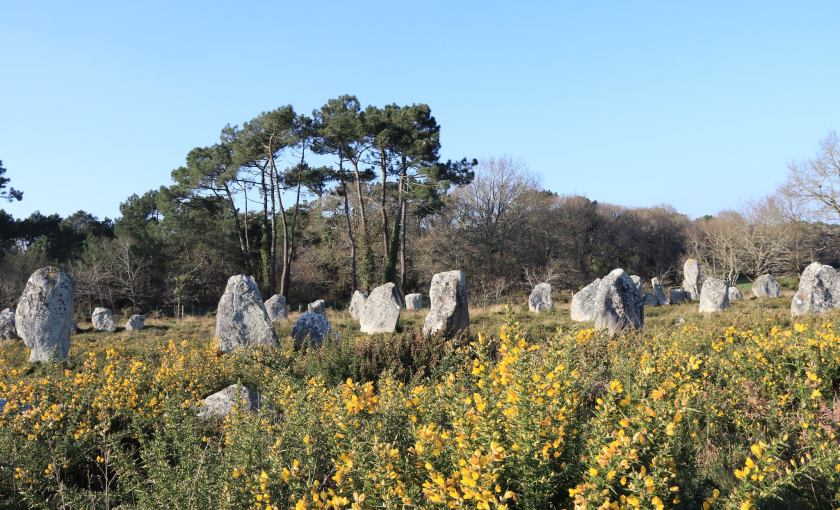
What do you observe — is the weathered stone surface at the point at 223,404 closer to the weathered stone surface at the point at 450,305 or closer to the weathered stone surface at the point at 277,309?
the weathered stone surface at the point at 450,305

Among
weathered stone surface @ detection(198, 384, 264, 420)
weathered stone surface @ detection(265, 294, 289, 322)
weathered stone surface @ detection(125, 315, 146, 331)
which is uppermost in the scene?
weathered stone surface @ detection(265, 294, 289, 322)

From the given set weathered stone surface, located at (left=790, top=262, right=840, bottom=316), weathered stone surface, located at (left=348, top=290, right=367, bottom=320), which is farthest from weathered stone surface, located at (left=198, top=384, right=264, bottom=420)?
weathered stone surface, located at (left=790, top=262, right=840, bottom=316)

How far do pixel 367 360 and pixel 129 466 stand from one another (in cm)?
419

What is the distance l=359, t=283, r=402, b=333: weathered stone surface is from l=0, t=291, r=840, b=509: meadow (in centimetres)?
789

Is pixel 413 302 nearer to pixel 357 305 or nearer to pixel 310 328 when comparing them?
pixel 357 305

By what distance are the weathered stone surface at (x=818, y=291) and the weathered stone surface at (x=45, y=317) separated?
20.1 metres

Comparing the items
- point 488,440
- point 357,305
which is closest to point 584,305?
point 357,305

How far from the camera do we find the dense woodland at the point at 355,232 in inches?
1123

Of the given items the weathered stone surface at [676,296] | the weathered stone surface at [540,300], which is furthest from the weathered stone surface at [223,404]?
the weathered stone surface at [676,296]

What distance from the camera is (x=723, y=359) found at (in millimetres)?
5656

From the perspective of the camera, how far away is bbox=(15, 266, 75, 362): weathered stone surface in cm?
1130

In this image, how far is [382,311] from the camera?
1452 cm

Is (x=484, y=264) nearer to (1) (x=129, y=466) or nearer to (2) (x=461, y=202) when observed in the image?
(2) (x=461, y=202)

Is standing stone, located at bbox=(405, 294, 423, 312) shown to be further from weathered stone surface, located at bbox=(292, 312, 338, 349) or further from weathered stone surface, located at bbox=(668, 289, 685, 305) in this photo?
weathered stone surface, located at bbox=(668, 289, 685, 305)
